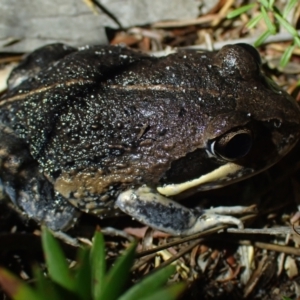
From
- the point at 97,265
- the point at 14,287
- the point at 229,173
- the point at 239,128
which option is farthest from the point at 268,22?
the point at 14,287

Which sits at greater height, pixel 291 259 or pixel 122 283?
pixel 122 283

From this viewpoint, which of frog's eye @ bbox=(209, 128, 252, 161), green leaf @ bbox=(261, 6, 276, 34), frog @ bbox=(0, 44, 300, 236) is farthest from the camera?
green leaf @ bbox=(261, 6, 276, 34)

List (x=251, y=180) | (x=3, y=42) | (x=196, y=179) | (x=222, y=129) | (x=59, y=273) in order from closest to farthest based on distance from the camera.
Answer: (x=59, y=273), (x=222, y=129), (x=196, y=179), (x=251, y=180), (x=3, y=42)

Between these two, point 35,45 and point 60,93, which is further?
point 35,45

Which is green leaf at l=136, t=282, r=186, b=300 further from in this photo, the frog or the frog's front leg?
the frog's front leg

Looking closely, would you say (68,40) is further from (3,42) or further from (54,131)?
(54,131)

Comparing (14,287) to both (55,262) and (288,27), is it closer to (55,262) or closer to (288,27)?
(55,262)

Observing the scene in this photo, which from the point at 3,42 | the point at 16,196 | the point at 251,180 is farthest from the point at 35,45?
the point at 251,180

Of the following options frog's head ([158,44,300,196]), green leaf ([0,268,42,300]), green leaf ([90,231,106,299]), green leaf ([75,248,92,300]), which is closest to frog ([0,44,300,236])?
frog's head ([158,44,300,196])
